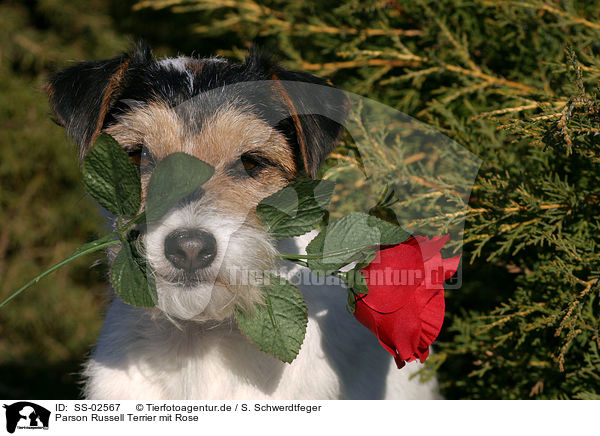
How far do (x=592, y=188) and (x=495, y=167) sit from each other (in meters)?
0.40

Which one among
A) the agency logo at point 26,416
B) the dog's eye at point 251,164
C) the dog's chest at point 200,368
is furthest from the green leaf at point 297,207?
the agency logo at point 26,416

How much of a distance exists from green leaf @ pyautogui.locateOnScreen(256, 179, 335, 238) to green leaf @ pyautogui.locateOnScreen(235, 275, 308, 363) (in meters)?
0.17

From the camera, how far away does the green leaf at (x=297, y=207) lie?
65.0 inches

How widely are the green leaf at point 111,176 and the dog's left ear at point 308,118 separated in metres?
0.76

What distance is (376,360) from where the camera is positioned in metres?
2.56

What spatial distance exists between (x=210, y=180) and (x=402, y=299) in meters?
0.75

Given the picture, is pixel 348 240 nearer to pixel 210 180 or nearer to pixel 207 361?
pixel 210 180

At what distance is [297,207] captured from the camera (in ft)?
5.53

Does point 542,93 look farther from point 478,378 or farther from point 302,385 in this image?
point 302,385

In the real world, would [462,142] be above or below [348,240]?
above

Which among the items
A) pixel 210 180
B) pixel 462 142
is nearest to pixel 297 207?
pixel 210 180

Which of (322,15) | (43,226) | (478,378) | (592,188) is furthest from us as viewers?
(43,226)

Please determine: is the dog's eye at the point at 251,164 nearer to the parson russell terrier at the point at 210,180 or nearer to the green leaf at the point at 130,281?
the parson russell terrier at the point at 210,180

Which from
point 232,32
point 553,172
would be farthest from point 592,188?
point 232,32
